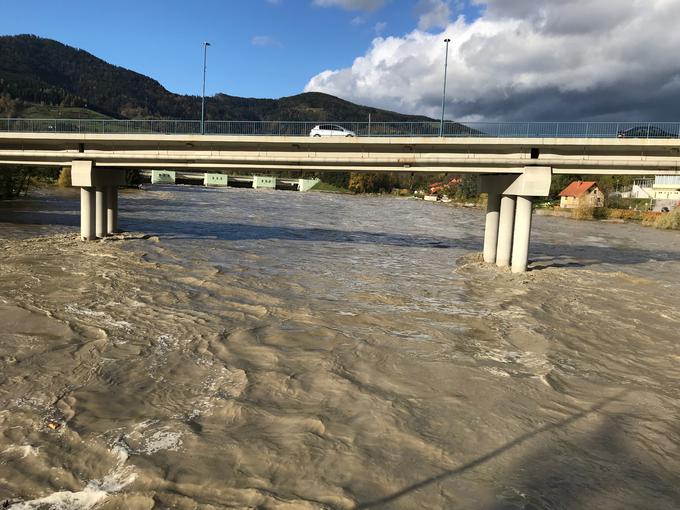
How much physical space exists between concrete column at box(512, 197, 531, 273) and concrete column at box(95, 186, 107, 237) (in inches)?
864

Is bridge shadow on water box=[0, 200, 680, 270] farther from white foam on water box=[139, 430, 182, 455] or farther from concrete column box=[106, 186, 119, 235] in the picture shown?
white foam on water box=[139, 430, 182, 455]

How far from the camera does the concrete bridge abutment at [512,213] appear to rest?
2177 cm

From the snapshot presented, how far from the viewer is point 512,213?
76.1 ft

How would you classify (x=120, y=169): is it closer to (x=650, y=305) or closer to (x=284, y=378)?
(x=284, y=378)

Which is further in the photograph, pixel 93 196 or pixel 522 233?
pixel 93 196

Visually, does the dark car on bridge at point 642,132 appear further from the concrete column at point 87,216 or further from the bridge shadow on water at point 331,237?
the concrete column at point 87,216

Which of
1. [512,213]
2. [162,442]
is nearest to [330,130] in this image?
[512,213]

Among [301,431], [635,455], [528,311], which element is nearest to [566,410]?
[635,455]

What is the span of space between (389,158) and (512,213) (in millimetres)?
6329

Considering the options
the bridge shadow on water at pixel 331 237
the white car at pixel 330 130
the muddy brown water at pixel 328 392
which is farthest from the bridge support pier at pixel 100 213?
the white car at pixel 330 130

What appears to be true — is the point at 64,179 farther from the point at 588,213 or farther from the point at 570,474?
the point at 570,474

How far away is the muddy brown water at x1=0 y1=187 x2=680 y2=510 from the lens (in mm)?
5738

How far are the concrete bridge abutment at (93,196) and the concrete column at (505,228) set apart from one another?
2128 centimetres

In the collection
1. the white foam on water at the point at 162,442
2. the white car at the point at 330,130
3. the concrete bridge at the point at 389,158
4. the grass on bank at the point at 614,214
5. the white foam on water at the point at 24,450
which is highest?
the white car at the point at 330,130
